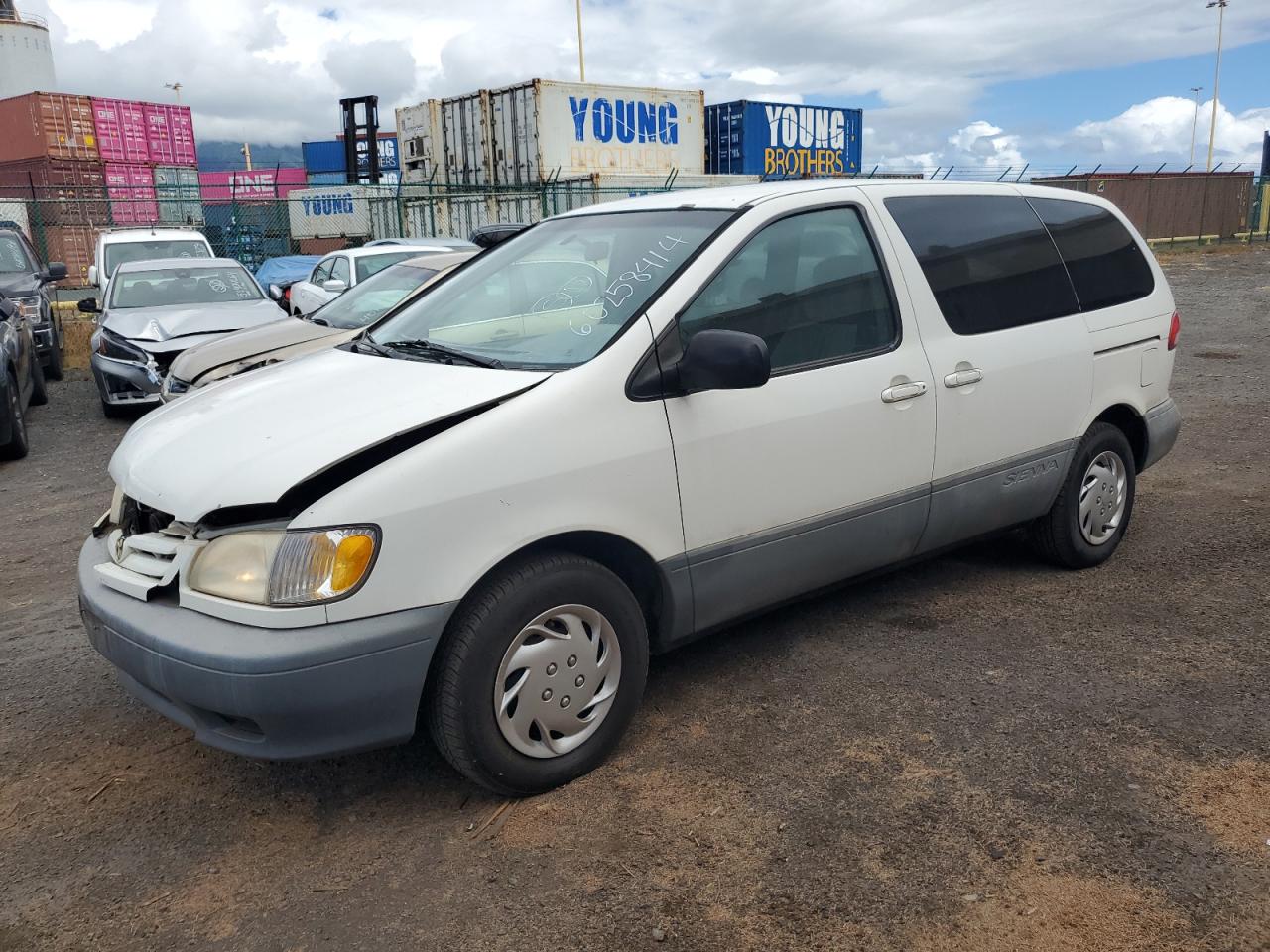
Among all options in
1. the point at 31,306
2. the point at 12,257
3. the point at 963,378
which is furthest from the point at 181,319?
the point at 963,378

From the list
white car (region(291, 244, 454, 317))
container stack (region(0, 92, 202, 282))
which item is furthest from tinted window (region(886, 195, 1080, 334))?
container stack (region(0, 92, 202, 282))

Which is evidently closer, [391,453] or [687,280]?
[391,453]

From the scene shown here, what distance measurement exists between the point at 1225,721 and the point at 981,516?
3.88ft

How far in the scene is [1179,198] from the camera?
34.5 meters

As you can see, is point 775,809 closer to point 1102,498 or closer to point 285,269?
point 1102,498

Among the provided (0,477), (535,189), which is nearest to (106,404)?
(0,477)

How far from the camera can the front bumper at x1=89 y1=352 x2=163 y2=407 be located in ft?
30.5

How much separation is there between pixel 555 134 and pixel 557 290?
60.0 ft

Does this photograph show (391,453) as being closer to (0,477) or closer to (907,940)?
(907,940)

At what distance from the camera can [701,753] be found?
332 cm

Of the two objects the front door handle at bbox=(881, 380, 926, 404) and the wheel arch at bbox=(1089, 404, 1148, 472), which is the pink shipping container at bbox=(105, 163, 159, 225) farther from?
the front door handle at bbox=(881, 380, 926, 404)

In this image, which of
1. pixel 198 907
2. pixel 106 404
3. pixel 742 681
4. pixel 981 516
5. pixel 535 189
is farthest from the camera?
pixel 535 189

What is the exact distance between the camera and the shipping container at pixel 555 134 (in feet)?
68.2

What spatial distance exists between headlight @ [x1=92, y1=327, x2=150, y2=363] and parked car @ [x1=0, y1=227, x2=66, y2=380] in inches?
92.5
